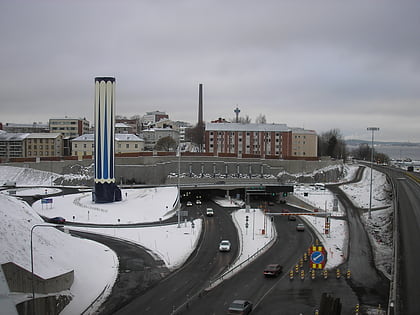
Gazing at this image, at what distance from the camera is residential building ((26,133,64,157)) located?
4656 inches

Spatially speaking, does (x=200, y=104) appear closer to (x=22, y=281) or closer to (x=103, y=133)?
(x=103, y=133)

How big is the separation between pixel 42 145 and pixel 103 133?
66.2 metres

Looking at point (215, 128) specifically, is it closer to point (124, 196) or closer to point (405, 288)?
point (124, 196)

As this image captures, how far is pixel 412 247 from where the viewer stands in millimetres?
35875

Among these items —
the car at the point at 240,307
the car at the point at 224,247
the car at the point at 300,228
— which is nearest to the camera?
the car at the point at 240,307

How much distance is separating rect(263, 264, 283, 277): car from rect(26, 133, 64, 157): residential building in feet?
319

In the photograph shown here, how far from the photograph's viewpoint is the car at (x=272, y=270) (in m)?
32.2

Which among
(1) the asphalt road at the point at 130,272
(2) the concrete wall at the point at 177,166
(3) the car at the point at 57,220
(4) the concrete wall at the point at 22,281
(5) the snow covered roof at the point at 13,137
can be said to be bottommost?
(1) the asphalt road at the point at 130,272

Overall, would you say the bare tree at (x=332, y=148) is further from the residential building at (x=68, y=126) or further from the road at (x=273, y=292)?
the road at (x=273, y=292)

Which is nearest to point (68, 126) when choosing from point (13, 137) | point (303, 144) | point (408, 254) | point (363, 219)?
point (13, 137)

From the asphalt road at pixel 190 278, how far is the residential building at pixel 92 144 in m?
66.9

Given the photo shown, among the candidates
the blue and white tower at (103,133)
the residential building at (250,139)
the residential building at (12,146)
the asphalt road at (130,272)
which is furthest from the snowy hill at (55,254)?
the residential building at (12,146)

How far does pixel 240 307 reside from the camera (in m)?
24.6

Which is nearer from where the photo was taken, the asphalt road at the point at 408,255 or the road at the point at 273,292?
the asphalt road at the point at 408,255
